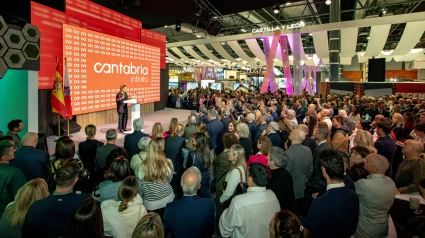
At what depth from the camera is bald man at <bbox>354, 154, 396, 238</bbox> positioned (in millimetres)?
2219

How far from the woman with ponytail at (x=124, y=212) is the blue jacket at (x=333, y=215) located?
1326 millimetres

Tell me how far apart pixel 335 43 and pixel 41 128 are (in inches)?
556

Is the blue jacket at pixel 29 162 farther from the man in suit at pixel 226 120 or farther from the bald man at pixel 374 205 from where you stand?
the man in suit at pixel 226 120

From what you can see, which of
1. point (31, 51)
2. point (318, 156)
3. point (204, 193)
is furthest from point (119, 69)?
point (318, 156)

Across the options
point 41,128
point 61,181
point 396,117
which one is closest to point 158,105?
point 41,128

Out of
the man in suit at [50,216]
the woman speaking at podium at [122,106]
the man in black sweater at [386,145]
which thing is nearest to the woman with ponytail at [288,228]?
the man in suit at [50,216]

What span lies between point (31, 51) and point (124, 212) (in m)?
5.54

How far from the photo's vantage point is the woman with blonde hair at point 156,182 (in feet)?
8.79

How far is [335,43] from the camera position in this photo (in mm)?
14438

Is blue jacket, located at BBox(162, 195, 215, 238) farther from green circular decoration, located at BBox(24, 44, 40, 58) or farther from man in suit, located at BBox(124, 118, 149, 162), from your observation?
green circular decoration, located at BBox(24, 44, 40, 58)

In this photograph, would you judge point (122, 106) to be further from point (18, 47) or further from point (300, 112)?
point (300, 112)

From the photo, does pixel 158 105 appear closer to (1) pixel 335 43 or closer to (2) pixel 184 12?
(2) pixel 184 12

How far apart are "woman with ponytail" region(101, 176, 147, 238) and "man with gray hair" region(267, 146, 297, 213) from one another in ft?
4.04

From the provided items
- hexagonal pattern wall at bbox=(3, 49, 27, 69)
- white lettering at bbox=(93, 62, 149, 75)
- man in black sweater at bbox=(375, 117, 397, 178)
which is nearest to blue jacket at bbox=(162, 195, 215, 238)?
man in black sweater at bbox=(375, 117, 397, 178)
